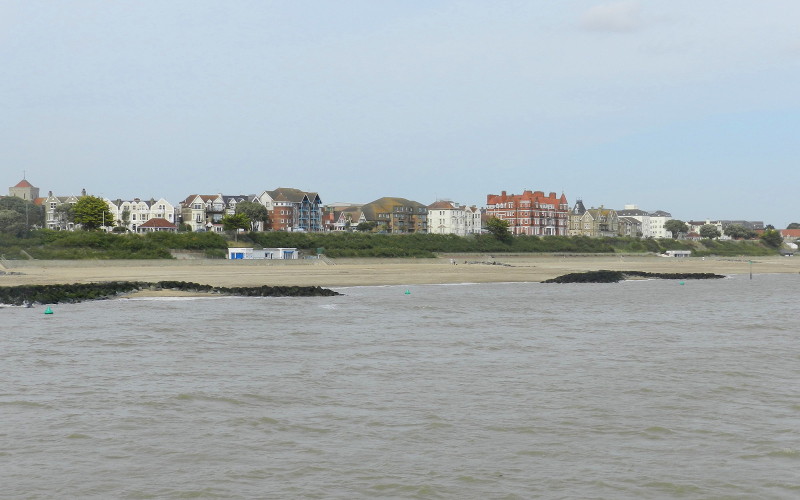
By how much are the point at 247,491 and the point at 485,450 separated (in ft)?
15.4

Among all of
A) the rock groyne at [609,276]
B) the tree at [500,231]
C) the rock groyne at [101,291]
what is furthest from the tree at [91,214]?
the rock groyne at [609,276]

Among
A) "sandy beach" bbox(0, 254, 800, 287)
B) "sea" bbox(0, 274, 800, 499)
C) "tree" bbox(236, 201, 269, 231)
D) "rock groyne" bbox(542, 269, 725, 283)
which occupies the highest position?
"tree" bbox(236, 201, 269, 231)

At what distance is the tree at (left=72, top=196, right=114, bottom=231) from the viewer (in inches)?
4272

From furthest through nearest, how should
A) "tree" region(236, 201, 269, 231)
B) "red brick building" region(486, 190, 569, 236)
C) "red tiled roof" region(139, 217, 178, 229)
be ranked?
"red brick building" region(486, 190, 569, 236), "red tiled roof" region(139, 217, 178, 229), "tree" region(236, 201, 269, 231)

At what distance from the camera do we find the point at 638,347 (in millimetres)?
29031

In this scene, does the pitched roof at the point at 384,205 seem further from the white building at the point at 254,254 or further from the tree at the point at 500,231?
the white building at the point at 254,254

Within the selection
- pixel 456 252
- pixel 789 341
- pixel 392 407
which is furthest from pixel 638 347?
pixel 456 252

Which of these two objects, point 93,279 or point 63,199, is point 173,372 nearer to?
point 93,279

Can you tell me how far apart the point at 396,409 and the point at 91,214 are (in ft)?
326

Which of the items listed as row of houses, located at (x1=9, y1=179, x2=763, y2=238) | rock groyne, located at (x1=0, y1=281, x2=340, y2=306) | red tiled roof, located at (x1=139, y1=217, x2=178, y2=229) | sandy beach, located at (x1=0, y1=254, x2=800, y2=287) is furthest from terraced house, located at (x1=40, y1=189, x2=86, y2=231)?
rock groyne, located at (x1=0, y1=281, x2=340, y2=306)

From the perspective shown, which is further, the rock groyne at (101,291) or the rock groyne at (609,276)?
the rock groyne at (609,276)

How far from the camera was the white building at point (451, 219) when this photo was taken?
177 m

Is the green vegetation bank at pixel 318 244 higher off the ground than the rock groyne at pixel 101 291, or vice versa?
the green vegetation bank at pixel 318 244

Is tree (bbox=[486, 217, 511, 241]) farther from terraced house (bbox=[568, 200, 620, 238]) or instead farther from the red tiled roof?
the red tiled roof
